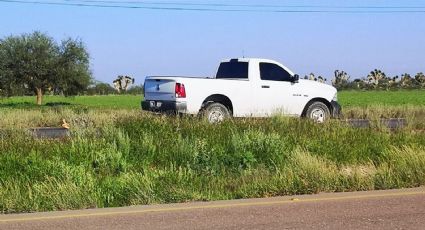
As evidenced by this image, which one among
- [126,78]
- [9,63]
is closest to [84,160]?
[9,63]

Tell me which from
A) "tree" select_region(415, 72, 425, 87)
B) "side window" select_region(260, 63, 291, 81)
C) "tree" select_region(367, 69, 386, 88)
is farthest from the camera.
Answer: "tree" select_region(367, 69, 386, 88)

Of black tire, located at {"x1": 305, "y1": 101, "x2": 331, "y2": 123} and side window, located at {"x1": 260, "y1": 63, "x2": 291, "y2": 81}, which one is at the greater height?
side window, located at {"x1": 260, "y1": 63, "x2": 291, "y2": 81}

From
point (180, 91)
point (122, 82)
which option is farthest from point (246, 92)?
point (122, 82)

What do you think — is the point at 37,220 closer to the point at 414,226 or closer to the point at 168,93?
the point at 414,226

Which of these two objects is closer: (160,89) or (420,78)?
(160,89)

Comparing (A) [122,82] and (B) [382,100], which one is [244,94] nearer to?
(B) [382,100]

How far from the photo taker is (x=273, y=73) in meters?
17.2

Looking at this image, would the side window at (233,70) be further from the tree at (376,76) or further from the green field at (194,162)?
the tree at (376,76)

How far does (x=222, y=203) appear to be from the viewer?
7.44m

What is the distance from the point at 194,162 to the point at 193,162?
2cm

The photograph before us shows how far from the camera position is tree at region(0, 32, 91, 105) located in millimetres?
47125

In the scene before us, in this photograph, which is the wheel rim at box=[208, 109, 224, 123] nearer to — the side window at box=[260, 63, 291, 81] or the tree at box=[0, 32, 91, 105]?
the side window at box=[260, 63, 291, 81]

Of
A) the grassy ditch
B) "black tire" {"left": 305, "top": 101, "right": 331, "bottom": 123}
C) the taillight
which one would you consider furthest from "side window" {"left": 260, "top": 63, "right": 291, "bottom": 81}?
the grassy ditch

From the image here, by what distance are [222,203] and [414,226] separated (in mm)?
2315
